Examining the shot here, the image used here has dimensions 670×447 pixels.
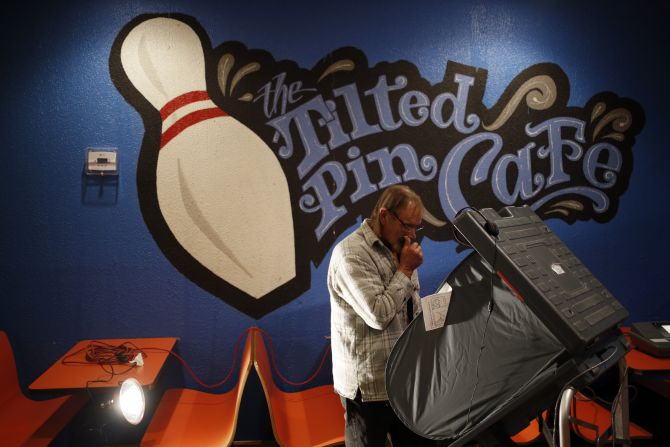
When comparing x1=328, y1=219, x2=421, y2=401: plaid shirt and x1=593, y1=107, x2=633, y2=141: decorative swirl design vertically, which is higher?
x1=593, y1=107, x2=633, y2=141: decorative swirl design

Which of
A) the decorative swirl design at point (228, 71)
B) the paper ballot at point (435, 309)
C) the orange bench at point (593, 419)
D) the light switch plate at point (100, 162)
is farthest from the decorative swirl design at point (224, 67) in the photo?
the orange bench at point (593, 419)

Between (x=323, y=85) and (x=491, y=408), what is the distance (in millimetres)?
2231

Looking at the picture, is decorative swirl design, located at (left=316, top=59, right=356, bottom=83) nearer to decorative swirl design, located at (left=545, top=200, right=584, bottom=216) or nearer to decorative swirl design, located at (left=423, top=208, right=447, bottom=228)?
decorative swirl design, located at (left=423, top=208, right=447, bottom=228)

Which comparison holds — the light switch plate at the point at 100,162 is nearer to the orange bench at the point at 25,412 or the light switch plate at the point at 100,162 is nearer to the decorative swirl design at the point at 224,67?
the decorative swirl design at the point at 224,67

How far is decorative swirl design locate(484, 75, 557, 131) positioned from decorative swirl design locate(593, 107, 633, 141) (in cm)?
37

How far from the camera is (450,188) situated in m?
3.12

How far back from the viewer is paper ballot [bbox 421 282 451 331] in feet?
4.84

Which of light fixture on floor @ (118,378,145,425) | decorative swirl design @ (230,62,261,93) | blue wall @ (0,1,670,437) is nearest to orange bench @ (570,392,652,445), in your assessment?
blue wall @ (0,1,670,437)

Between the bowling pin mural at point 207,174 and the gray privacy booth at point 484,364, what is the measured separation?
5.29ft

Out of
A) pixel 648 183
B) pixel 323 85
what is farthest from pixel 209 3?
pixel 648 183

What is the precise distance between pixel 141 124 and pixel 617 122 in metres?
3.05

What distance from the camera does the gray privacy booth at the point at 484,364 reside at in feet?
3.86

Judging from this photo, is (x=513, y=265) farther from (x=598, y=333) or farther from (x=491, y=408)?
(x=491, y=408)

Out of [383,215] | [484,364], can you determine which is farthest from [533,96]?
[484,364]
